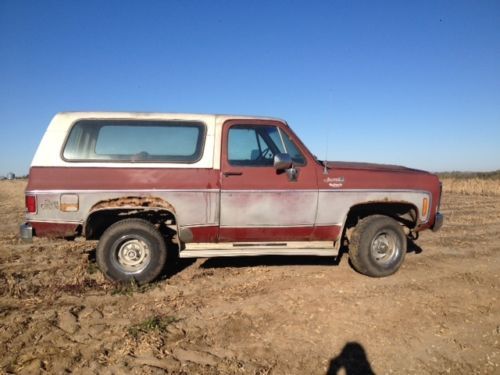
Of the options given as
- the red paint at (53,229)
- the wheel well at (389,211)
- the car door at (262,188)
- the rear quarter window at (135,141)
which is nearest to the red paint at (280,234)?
the car door at (262,188)

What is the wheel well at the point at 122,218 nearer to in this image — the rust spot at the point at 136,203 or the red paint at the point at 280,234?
the rust spot at the point at 136,203

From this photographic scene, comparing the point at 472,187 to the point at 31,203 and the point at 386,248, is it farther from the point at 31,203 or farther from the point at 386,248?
the point at 31,203

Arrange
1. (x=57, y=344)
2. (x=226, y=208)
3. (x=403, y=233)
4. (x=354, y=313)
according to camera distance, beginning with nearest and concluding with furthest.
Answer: (x=57, y=344)
(x=354, y=313)
(x=226, y=208)
(x=403, y=233)

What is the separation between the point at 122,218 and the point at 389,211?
Answer: 3.81m

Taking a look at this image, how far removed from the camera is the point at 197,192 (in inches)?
189

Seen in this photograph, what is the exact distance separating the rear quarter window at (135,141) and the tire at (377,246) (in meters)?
2.47

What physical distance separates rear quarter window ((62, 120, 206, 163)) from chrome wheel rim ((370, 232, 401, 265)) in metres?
2.79

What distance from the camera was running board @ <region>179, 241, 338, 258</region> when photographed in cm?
491

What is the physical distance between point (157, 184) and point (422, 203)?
146 inches

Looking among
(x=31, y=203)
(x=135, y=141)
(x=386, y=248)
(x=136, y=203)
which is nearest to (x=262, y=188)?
(x=136, y=203)

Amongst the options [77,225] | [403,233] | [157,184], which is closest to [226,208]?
[157,184]

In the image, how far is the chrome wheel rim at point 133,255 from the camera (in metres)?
4.80

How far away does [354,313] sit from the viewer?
4133 millimetres

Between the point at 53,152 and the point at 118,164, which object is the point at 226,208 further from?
the point at 53,152
